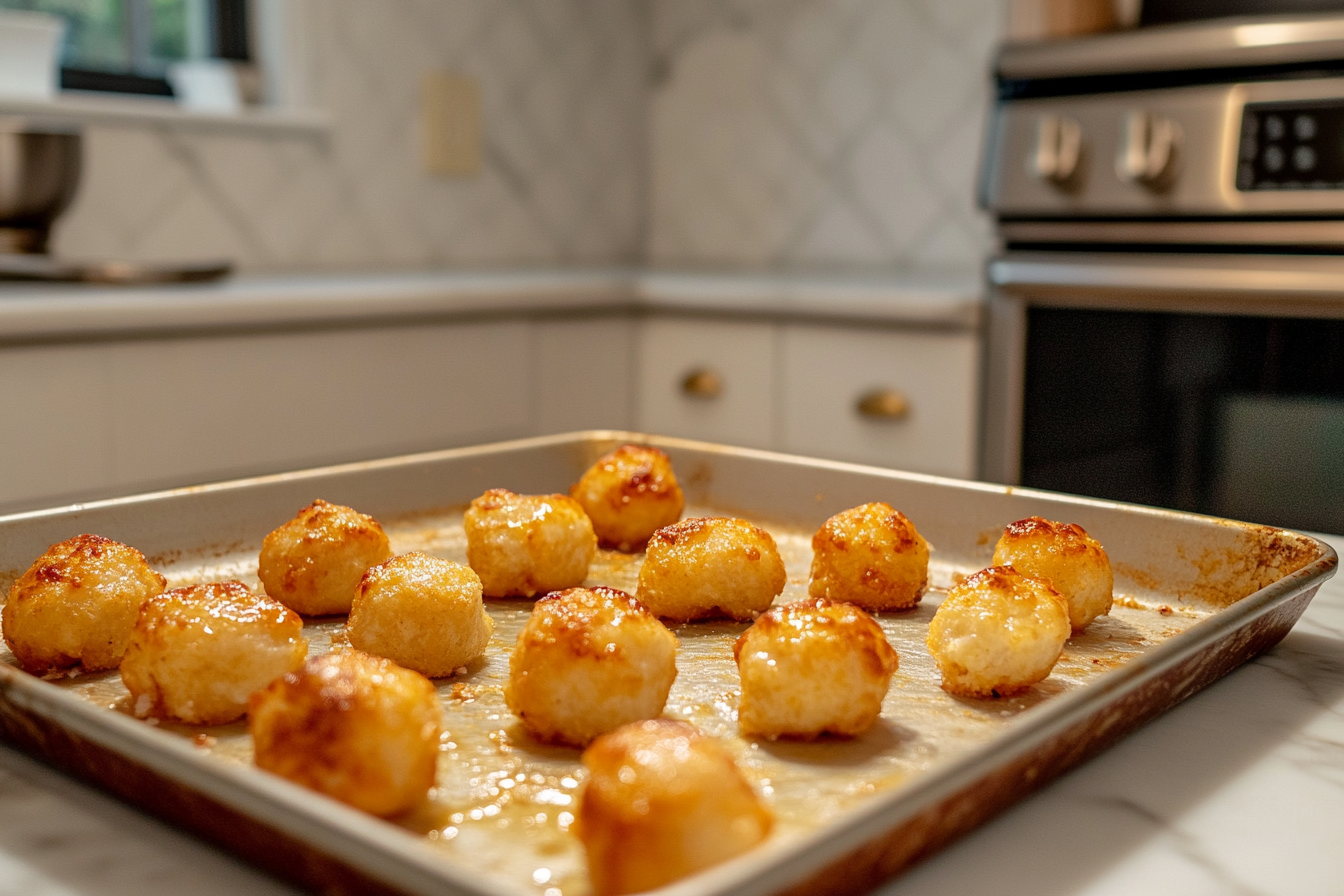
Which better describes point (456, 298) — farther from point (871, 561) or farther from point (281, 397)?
point (871, 561)

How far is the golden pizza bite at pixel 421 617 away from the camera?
747mm

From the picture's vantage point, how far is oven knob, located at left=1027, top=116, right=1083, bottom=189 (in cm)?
209

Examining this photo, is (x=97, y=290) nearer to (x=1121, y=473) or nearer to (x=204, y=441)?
(x=204, y=441)

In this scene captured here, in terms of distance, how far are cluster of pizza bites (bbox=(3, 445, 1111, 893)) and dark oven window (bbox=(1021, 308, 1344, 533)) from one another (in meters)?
1.21

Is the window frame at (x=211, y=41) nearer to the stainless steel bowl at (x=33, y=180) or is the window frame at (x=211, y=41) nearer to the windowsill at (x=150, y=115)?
the windowsill at (x=150, y=115)

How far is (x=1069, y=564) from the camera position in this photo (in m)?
0.80

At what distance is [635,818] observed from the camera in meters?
A: 0.43

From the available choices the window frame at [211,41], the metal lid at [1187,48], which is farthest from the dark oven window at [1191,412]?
the window frame at [211,41]

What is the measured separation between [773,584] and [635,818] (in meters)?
0.48

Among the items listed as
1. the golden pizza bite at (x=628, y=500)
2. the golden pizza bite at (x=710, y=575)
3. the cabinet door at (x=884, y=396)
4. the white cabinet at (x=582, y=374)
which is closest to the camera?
the golden pizza bite at (x=710, y=575)

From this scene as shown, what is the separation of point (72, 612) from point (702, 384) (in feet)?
Result: 6.41

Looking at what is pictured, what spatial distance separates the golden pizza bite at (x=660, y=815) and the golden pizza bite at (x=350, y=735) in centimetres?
9

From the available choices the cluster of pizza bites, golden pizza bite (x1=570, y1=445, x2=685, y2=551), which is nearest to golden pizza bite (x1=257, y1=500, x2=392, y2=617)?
the cluster of pizza bites

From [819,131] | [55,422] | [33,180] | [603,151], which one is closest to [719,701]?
[55,422]
